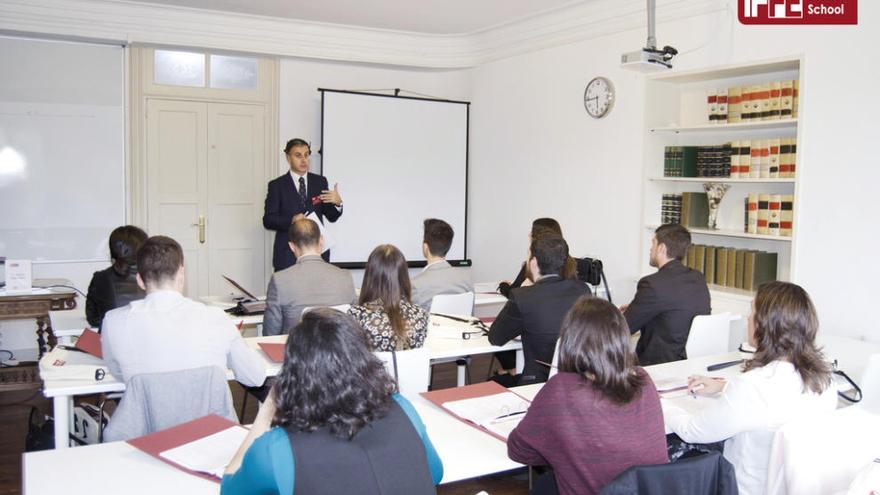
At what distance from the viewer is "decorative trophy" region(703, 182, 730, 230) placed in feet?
17.6

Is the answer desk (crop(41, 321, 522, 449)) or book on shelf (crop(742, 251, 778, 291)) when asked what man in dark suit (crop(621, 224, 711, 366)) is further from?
book on shelf (crop(742, 251, 778, 291))

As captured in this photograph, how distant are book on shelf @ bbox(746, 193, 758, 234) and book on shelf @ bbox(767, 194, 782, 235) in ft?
0.33

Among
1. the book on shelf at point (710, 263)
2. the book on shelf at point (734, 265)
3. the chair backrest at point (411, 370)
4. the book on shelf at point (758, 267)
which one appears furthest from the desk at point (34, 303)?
the book on shelf at point (758, 267)

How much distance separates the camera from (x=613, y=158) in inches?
239

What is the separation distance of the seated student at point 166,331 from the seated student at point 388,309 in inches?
22.3

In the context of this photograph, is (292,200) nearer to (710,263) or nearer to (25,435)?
(25,435)

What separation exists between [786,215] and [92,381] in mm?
4025

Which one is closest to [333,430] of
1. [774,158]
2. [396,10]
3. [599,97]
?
[774,158]

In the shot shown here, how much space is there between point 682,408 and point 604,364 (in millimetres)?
935

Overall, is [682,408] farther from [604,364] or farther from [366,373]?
[366,373]

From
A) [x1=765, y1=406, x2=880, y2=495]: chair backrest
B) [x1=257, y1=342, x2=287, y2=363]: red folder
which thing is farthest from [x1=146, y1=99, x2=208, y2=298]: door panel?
[x1=765, y1=406, x2=880, y2=495]: chair backrest

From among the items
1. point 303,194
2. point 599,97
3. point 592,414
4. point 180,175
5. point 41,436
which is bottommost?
point 41,436

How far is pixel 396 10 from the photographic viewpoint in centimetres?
646

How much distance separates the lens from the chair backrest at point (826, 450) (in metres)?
2.11
